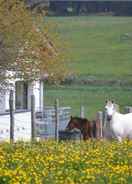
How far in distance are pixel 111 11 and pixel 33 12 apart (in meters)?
79.4

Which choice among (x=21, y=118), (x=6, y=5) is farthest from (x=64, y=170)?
(x=21, y=118)

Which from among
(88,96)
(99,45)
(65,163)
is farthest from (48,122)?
(99,45)

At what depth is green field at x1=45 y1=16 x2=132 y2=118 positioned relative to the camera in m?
56.3

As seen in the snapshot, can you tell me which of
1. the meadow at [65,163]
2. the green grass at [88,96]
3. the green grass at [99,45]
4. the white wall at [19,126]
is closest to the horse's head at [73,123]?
the white wall at [19,126]

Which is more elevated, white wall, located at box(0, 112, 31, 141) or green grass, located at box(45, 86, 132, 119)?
green grass, located at box(45, 86, 132, 119)

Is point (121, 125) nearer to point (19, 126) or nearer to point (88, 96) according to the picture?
point (19, 126)

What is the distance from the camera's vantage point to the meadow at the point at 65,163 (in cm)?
1459

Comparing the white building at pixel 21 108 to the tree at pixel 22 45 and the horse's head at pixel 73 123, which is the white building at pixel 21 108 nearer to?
the horse's head at pixel 73 123

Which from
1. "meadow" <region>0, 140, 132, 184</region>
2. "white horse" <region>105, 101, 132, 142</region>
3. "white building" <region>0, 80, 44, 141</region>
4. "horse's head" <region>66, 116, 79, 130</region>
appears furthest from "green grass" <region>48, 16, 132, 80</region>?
"meadow" <region>0, 140, 132, 184</region>

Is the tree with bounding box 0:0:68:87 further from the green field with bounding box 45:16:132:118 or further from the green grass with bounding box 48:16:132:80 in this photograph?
the green grass with bounding box 48:16:132:80

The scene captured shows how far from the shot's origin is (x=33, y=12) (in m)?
31.2

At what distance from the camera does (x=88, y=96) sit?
2328 inches

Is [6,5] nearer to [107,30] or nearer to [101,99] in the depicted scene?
[101,99]

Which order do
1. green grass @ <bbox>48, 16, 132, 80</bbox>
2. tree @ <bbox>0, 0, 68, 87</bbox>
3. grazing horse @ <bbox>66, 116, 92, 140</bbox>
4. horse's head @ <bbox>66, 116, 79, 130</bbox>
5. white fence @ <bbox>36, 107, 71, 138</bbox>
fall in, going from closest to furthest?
tree @ <bbox>0, 0, 68, 87</bbox>, grazing horse @ <bbox>66, 116, 92, 140</bbox>, horse's head @ <bbox>66, 116, 79, 130</bbox>, white fence @ <bbox>36, 107, 71, 138</bbox>, green grass @ <bbox>48, 16, 132, 80</bbox>
